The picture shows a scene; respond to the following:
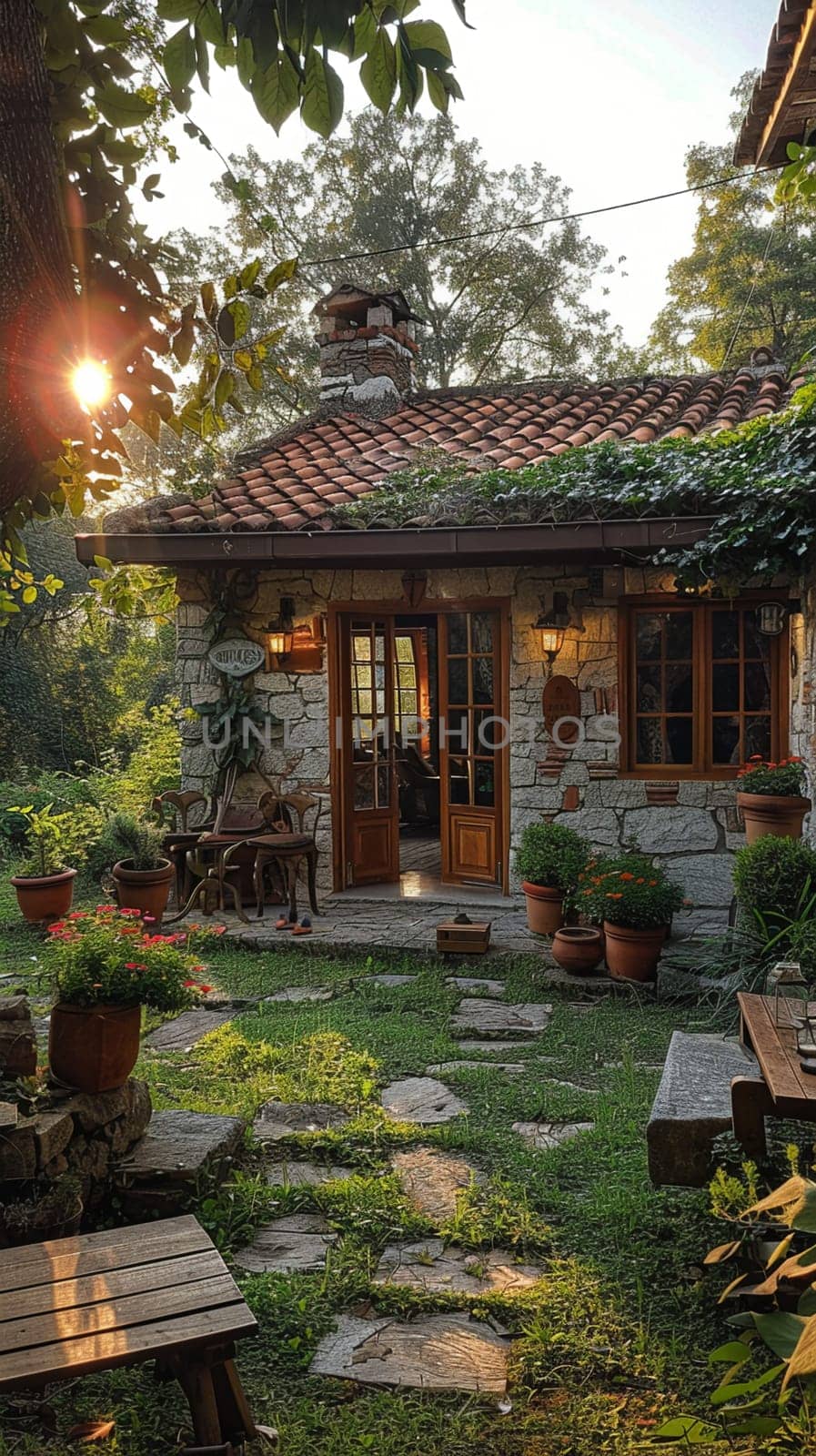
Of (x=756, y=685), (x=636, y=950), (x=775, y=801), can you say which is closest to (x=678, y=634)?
(x=756, y=685)

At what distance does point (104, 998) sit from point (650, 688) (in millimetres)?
4991

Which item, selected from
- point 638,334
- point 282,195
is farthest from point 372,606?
point 282,195

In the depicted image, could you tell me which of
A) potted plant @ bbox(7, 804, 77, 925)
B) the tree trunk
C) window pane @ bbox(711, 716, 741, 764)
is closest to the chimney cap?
window pane @ bbox(711, 716, 741, 764)

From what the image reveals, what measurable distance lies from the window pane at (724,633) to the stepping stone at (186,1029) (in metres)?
4.14

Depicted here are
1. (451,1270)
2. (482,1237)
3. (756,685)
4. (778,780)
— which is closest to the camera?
(451,1270)

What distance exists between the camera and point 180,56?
4.93 ft

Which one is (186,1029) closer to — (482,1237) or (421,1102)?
(421,1102)

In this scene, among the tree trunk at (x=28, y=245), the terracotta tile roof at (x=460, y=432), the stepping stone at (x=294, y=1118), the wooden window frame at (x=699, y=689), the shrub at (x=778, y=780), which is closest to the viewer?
the tree trunk at (x=28, y=245)

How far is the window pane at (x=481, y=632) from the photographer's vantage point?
766cm

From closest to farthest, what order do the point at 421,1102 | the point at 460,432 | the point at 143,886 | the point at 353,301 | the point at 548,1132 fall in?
the point at 548,1132, the point at 421,1102, the point at 143,886, the point at 460,432, the point at 353,301

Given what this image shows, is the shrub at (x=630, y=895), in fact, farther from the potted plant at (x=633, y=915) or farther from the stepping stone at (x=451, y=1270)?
the stepping stone at (x=451, y=1270)

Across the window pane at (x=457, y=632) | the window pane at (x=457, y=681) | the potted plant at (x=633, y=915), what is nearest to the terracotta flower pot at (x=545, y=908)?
the potted plant at (x=633, y=915)

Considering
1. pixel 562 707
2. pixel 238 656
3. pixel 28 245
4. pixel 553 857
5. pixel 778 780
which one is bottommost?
pixel 553 857

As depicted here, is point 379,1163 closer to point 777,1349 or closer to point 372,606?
point 777,1349
